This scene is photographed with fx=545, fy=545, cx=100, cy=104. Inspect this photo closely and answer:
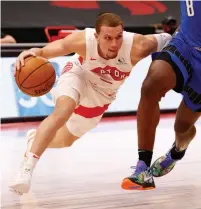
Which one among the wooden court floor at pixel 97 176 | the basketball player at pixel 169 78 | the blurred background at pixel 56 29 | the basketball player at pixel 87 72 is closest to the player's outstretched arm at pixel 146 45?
the basketball player at pixel 87 72

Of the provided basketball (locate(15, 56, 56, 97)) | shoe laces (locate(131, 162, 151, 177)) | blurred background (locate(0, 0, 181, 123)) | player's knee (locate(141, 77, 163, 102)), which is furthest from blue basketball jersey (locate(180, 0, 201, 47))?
blurred background (locate(0, 0, 181, 123))

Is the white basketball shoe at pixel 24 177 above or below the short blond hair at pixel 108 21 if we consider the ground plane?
below

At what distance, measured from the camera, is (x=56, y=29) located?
36.0ft

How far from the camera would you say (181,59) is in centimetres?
390

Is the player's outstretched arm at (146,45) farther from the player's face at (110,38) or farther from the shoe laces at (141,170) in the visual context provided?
the shoe laces at (141,170)

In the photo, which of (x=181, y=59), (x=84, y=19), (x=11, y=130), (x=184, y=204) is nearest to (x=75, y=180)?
(x=184, y=204)

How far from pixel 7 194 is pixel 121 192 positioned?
0.88 m

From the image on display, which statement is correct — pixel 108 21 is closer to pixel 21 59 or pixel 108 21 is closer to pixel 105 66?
pixel 105 66

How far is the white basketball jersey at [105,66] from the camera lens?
4469 millimetres

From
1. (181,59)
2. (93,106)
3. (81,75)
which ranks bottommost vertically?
(93,106)

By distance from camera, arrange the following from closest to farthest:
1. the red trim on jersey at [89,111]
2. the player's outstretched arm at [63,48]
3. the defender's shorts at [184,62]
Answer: the defender's shorts at [184,62]
the player's outstretched arm at [63,48]
the red trim on jersey at [89,111]

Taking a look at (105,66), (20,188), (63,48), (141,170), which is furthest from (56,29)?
(20,188)

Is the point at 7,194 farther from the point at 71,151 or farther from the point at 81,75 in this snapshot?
the point at 71,151

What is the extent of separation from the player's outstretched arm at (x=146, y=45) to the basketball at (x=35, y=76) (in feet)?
2.33
